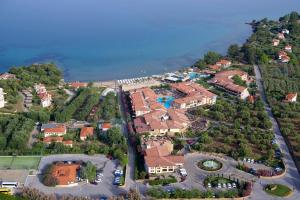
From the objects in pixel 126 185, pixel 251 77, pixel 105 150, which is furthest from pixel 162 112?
pixel 251 77

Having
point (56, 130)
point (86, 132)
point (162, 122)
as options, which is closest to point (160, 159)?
point (162, 122)

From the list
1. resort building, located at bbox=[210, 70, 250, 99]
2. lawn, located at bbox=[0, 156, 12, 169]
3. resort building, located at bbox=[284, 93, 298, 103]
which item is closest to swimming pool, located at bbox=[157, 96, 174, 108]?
resort building, located at bbox=[210, 70, 250, 99]

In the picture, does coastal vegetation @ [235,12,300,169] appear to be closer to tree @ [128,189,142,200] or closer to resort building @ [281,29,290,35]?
resort building @ [281,29,290,35]

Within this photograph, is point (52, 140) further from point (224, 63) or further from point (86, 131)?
point (224, 63)

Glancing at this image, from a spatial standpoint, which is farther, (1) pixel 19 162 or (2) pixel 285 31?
(2) pixel 285 31

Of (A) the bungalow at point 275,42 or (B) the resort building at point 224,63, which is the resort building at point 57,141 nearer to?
(B) the resort building at point 224,63

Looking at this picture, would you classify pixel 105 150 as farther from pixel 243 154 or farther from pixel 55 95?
pixel 55 95

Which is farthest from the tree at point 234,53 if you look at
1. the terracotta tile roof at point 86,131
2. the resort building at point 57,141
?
the resort building at point 57,141
